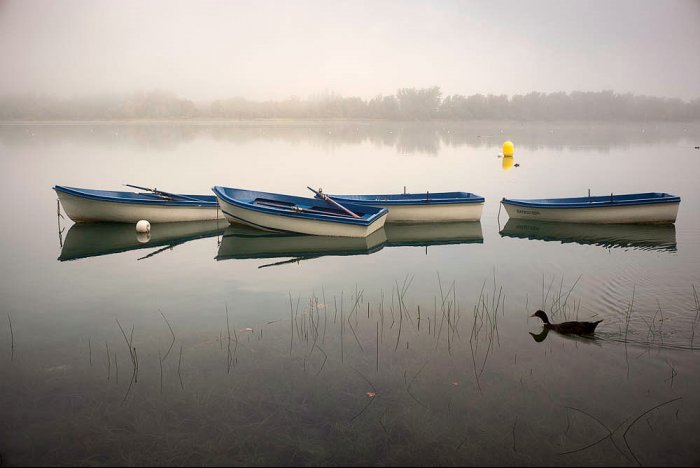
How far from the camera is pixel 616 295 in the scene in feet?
45.1

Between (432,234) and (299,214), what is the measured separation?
5.65m

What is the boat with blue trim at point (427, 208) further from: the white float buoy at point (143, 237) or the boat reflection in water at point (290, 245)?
the white float buoy at point (143, 237)

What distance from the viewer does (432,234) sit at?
→ 71.8ft

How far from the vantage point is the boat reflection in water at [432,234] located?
814 inches

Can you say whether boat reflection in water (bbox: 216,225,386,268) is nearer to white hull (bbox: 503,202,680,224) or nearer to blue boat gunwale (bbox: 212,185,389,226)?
blue boat gunwale (bbox: 212,185,389,226)

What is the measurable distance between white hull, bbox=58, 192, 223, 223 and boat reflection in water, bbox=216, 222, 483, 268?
266cm

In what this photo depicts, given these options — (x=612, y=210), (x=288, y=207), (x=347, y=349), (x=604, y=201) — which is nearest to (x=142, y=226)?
(x=288, y=207)

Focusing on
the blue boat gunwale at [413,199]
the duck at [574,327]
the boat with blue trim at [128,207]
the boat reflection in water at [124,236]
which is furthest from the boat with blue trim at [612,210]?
the boat with blue trim at [128,207]

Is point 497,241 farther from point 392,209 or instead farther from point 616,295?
point 616,295

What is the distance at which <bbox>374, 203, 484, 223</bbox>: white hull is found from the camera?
2311cm

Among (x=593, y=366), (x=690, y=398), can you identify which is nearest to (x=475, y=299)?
(x=593, y=366)

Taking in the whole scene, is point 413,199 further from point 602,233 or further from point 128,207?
point 128,207

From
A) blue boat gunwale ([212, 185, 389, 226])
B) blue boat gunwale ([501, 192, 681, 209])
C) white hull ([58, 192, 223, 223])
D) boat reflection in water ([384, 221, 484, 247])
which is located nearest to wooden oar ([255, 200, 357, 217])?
blue boat gunwale ([212, 185, 389, 226])

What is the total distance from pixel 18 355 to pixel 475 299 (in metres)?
10.3
